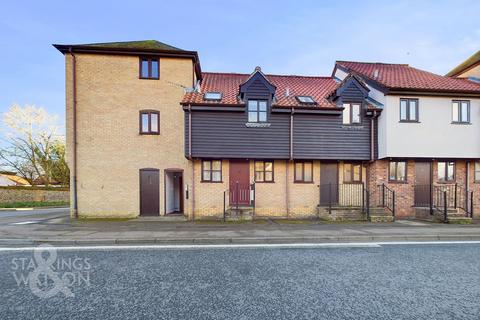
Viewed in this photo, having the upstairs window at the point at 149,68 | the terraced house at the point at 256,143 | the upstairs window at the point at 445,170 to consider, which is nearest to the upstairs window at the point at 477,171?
the terraced house at the point at 256,143

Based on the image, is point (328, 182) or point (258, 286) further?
point (328, 182)

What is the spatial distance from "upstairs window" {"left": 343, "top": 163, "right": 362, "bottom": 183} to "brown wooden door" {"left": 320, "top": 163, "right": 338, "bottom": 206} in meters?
0.56

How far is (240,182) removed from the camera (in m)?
12.5

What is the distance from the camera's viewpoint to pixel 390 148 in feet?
39.0

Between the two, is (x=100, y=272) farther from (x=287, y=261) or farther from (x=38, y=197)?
(x=38, y=197)

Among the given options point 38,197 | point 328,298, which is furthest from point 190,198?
point 38,197

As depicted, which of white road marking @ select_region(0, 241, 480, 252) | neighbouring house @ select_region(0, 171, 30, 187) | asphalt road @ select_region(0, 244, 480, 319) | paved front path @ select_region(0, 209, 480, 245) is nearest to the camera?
asphalt road @ select_region(0, 244, 480, 319)

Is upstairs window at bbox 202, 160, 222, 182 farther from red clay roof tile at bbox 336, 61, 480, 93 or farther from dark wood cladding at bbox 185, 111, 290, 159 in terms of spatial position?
red clay roof tile at bbox 336, 61, 480, 93

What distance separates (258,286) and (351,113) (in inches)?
440

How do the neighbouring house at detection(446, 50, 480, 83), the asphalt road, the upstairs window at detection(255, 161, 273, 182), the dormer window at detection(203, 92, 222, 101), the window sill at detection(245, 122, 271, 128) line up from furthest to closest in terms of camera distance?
the neighbouring house at detection(446, 50, 480, 83), the upstairs window at detection(255, 161, 273, 182), the dormer window at detection(203, 92, 222, 101), the window sill at detection(245, 122, 271, 128), the asphalt road

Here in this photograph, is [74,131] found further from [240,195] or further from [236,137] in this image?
[240,195]

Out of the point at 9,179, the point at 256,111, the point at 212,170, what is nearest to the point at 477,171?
the point at 256,111

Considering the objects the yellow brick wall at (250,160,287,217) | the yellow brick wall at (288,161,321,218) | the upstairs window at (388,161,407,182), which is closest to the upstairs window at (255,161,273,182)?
the yellow brick wall at (250,160,287,217)

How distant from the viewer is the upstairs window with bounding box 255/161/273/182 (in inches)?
497
